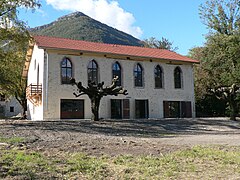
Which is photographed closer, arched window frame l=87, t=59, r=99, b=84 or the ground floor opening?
arched window frame l=87, t=59, r=99, b=84

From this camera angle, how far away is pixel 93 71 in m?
27.9

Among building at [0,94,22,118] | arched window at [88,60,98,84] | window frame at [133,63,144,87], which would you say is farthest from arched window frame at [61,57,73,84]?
building at [0,94,22,118]

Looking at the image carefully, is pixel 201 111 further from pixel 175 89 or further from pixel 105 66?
pixel 105 66

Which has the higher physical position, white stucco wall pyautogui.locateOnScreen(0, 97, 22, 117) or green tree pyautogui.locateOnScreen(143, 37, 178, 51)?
green tree pyautogui.locateOnScreen(143, 37, 178, 51)

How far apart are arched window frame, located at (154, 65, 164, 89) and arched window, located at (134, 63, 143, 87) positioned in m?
1.64

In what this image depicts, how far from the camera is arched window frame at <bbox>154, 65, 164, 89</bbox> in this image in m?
30.7

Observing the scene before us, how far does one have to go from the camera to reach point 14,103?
5491 centimetres

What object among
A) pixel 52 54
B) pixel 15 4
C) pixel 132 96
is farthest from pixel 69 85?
pixel 15 4

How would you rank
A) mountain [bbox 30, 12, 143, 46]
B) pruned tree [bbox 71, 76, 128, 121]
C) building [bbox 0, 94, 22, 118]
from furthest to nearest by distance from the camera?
mountain [bbox 30, 12, 143, 46] < building [bbox 0, 94, 22, 118] < pruned tree [bbox 71, 76, 128, 121]

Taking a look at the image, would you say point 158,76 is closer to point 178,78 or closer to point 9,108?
point 178,78

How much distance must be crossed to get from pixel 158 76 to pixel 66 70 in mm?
9796

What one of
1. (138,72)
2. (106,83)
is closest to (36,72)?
(106,83)

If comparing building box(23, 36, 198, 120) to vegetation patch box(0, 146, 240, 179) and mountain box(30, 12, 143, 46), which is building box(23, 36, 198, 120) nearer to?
vegetation patch box(0, 146, 240, 179)

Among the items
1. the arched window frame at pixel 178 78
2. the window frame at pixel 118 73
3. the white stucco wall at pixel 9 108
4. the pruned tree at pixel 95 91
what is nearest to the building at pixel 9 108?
the white stucco wall at pixel 9 108
